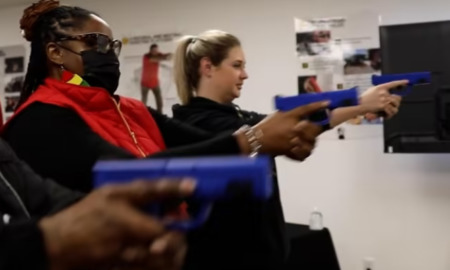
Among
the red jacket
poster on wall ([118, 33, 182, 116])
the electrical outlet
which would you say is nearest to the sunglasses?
the red jacket

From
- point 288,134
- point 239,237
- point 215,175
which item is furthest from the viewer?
point 239,237

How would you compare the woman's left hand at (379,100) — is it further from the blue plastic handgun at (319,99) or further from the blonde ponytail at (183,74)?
the blonde ponytail at (183,74)

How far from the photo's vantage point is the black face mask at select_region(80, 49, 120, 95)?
3.84ft

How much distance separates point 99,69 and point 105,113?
143 millimetres

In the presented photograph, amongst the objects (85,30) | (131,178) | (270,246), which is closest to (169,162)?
(131,178)

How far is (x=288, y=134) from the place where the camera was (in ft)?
3.10

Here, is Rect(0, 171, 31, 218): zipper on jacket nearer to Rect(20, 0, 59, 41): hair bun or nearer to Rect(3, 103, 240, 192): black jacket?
Rect(3, 103, 240, 192): black jacket

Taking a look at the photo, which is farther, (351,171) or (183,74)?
(351,171)

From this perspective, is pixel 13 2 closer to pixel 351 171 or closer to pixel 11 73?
pixel 11 73

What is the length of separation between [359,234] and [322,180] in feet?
1.19

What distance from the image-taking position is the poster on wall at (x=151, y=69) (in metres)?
3.23

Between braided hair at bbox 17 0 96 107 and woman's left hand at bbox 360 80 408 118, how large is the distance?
0.86 meters

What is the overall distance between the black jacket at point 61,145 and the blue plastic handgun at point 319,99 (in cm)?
19

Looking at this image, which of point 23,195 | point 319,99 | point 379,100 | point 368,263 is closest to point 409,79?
point 379,100
